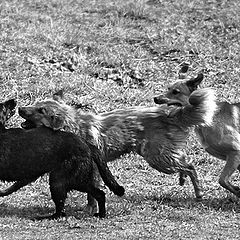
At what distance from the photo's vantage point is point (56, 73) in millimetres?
15430

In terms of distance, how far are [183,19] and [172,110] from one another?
907 centimetres

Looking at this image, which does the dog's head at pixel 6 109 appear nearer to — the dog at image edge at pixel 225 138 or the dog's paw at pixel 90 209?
the dog's paw at pixel 90 209

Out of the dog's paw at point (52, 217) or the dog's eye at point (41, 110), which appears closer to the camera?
the dog's paw at point (52, 217)

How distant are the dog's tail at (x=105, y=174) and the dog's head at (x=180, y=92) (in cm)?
217

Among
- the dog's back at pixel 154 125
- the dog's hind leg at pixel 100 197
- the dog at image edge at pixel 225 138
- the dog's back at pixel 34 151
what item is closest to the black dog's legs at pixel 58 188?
the dog's back at pixel 34 151

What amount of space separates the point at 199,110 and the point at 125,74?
6.02m

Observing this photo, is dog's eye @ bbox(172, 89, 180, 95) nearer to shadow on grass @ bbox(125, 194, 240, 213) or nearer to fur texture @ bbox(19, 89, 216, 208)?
fur texture @ bbox(19, 89, 216, 208)

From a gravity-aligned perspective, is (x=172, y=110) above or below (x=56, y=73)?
above

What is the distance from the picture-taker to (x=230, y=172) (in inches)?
388

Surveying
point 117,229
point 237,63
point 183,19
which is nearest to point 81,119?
point 117,229

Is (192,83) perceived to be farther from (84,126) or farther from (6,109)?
(6,109)

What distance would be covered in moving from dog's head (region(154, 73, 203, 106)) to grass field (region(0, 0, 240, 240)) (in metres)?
1.26

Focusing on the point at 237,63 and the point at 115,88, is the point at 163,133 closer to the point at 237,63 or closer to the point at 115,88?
the point at 115,88

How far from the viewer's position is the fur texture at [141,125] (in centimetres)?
966
